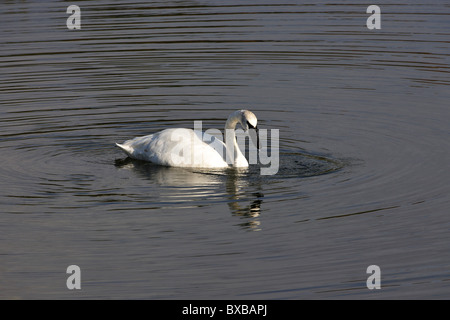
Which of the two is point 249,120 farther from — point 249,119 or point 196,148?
point 196,148

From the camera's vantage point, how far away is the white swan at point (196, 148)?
13.9 metres

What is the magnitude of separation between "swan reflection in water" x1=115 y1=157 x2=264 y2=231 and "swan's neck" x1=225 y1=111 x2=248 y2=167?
0.13m

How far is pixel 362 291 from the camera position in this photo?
9289 millimetres

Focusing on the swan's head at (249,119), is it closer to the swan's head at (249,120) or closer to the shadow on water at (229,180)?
the swan's head at (249,120)

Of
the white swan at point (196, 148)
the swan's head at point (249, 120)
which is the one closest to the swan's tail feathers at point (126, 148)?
the white swan at point (196, 148)

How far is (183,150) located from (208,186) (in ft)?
3.67

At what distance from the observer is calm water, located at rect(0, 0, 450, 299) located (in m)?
9.88

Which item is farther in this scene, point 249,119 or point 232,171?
point 232,171

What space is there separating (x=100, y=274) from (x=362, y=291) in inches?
108

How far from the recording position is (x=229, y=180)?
43.8 feet

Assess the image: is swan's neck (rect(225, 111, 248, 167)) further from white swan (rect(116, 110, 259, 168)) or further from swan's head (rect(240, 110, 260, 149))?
swan's head (rect(240, 110, 260, 149))

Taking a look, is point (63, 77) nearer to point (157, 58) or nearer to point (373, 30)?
point (157, 58)

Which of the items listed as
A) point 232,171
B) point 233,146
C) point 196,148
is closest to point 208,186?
point 232,171

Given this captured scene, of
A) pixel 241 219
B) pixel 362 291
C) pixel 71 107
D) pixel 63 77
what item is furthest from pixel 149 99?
pixel 362 291
